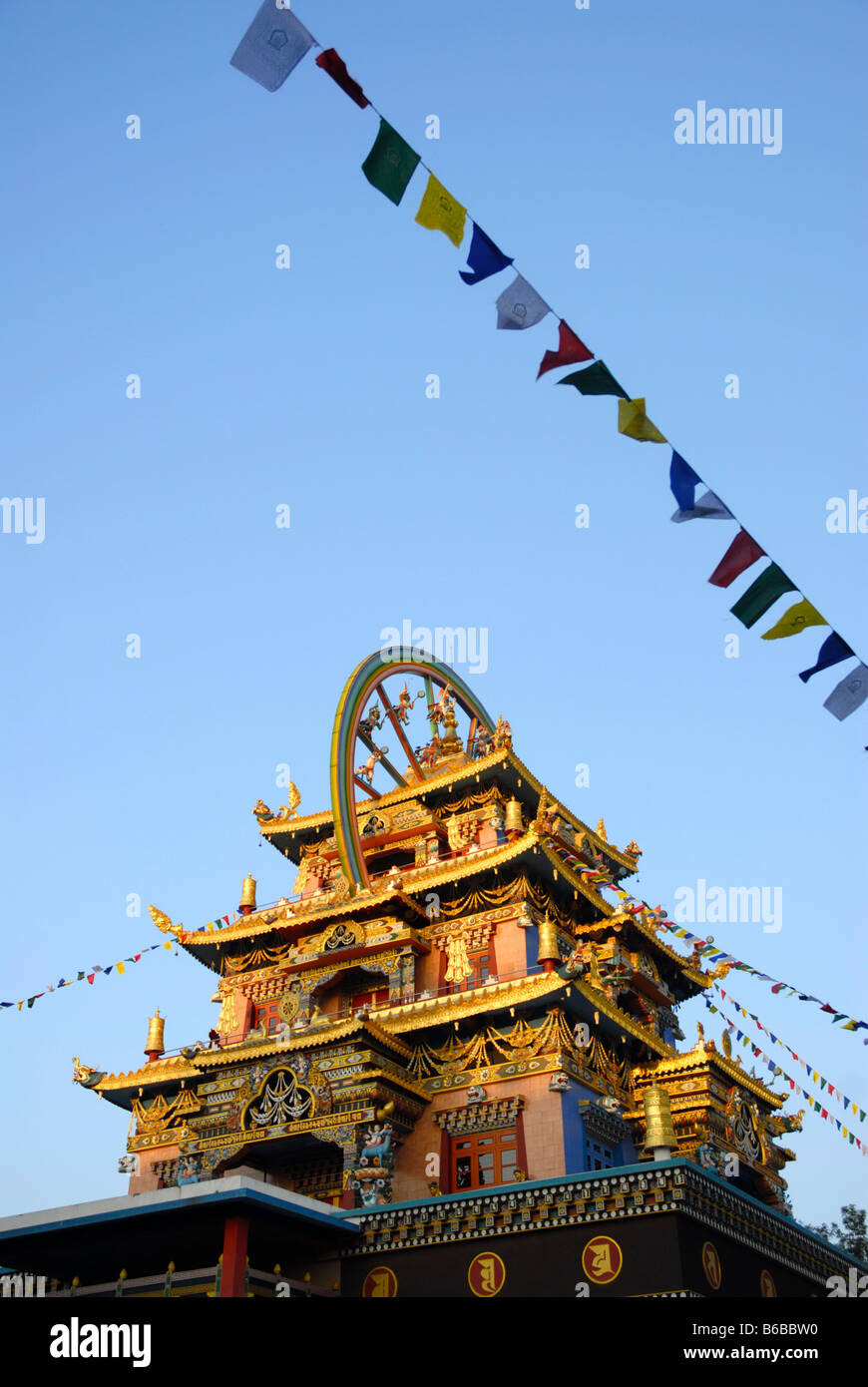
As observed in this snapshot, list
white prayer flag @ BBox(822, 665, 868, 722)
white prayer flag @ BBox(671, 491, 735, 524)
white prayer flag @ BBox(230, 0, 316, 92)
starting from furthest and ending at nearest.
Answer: white prayer flag @ BBox(822, 665, 868, 722)
white prayer flag @ BBox(671, 491, 735, 524)
white prayer flag @ BBox(230, 0, 316, 92)

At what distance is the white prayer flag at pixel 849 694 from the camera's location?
52.5 ft

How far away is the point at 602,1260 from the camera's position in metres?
21.0

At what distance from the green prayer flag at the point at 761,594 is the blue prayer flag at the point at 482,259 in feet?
16.9

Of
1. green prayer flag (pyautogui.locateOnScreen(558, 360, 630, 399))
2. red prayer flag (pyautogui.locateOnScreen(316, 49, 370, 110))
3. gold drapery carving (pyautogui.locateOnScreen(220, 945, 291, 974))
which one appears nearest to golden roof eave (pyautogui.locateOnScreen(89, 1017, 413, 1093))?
gold drapery carving (pyautogui.locateOnScreen(220, 945, 291, 974))

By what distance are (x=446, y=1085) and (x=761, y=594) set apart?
53.4 ft

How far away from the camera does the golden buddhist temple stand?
2172 cm

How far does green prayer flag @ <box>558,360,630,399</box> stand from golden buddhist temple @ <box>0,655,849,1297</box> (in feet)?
45.0

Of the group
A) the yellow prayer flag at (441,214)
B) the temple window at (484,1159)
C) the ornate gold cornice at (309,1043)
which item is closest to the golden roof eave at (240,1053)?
the ornate gold cornice at (309,1043)

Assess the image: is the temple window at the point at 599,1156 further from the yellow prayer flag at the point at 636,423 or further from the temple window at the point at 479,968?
the yellow prayer flag at the point at 636,423

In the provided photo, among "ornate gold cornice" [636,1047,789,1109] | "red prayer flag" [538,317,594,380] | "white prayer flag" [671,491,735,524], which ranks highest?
"red prayer flag" [538,317,594,380]

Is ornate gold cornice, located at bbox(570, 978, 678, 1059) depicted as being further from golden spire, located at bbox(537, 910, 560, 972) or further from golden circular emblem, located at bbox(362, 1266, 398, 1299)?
golden circular emblem, located at bbox(362, 1266, 398, 1299)

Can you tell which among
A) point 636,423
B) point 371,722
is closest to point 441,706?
point 371,722
